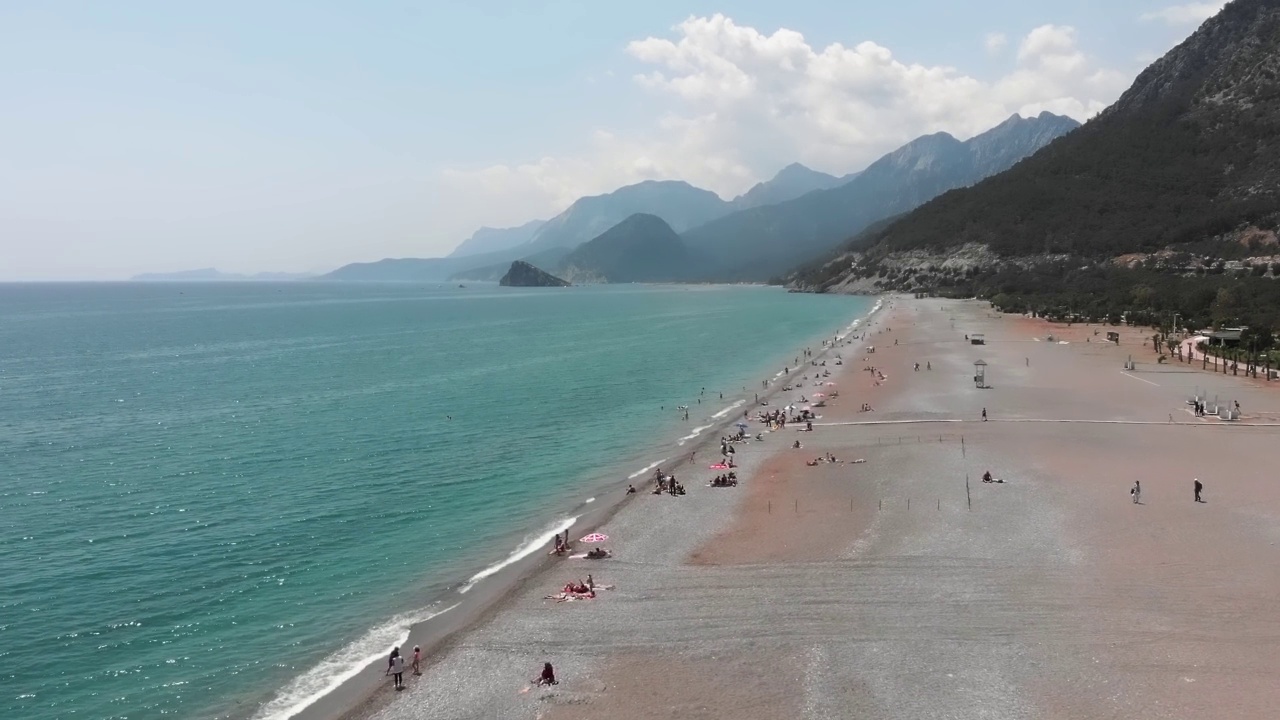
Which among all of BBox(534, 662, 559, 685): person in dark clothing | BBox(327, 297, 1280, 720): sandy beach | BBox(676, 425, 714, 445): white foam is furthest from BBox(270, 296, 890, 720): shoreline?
BBox(534, 662, 559, 685): person in dark clothing

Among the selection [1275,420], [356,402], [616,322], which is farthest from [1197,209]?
[356,402]

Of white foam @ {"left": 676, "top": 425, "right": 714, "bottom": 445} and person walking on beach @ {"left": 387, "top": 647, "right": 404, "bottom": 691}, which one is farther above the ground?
white foam @ {"left": 676, "top": 425, "right": 714, "bottom": 445}

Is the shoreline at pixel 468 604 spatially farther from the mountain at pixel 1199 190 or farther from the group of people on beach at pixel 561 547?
the mountain at pixel 1199 190

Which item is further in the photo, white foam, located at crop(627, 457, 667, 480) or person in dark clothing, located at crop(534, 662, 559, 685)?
white foam, located at crop(627, 457, 667, 480)

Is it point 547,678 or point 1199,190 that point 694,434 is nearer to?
point 547,678

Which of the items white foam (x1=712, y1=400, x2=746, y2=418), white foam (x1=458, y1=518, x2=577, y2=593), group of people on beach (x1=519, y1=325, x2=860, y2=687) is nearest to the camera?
group of people on beach (x1=519, y1=325, x2=860, y2=687)

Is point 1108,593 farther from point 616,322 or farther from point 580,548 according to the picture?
point 616,322

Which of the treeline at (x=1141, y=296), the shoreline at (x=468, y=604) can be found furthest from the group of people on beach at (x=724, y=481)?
the treeline at (x=1141, y=296)

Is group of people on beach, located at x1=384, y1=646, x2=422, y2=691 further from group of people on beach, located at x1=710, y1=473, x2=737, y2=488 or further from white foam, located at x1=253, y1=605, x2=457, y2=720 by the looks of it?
group of people on beach, located at x1=710, y1=473, x2=737, y2=488
